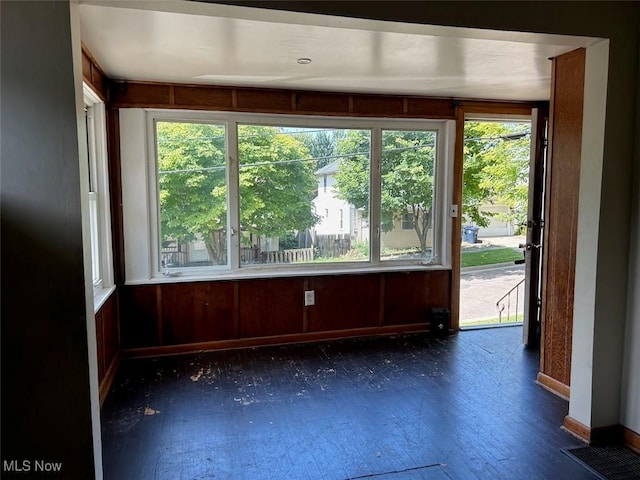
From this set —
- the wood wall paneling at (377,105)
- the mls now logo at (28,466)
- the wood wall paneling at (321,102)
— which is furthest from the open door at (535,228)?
the mls now logo at (28,466)

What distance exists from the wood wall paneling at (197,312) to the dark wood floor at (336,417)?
0.20 metres

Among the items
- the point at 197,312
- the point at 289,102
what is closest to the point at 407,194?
the point at 289,102

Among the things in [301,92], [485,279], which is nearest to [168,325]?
[301,92]

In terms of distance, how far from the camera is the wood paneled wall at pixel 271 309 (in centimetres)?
374

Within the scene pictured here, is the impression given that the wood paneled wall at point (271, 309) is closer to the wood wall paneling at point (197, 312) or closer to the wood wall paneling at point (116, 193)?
the wood wall paneling at point (197, 312)

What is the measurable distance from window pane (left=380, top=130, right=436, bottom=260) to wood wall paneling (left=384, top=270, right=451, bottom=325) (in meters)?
0.21

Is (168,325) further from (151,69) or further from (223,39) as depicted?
(223,39)

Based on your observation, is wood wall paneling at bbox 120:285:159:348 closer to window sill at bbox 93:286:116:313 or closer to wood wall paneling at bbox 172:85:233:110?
window sill at bbox 93:286:116:313

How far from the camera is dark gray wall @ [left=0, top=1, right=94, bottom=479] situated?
1.58 metres

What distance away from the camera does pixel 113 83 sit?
3.51 m

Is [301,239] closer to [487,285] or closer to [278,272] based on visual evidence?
[278,272]

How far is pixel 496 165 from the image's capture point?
21.2ft

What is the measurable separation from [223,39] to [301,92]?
4.75 ft

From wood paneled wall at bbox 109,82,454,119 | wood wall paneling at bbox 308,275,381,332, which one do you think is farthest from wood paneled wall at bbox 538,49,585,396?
wood wall paneling at bbox 308,275,381,332
